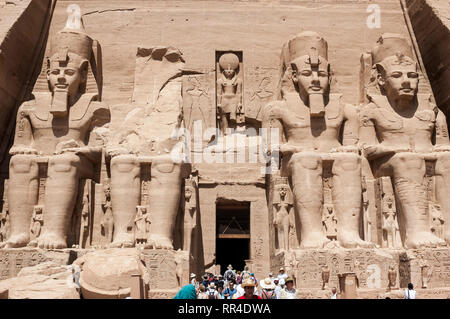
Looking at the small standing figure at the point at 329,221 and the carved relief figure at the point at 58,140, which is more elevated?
the carved relief figure at the point at 58,140

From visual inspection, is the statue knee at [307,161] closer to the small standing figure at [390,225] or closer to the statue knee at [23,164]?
the small standing figure at [390,225]

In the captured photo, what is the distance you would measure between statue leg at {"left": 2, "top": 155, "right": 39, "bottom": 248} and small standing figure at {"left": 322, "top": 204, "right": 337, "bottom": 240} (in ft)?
14.0

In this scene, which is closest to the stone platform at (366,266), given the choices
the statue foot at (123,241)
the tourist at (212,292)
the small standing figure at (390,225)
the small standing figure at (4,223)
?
the small standing figure at (390,225)

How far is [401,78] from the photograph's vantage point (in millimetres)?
8984

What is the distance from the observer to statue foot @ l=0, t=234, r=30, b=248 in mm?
8086

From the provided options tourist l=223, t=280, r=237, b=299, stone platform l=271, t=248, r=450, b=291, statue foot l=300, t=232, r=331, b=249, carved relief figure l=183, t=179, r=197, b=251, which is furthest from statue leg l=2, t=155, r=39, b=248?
statue foot l=300, t=232, r=331, b=249

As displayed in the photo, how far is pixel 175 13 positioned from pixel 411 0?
168 inches

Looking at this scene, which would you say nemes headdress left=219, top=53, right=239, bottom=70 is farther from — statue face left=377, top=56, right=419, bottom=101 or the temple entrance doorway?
statue face left=377, top=56, right=419, bottom=101

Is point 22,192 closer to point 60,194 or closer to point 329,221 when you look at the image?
point 60,194

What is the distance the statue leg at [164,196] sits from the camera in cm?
812

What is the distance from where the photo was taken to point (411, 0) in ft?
34.2

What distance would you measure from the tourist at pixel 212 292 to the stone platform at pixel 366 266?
1231 mm

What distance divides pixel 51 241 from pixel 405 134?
5518 millimetres
